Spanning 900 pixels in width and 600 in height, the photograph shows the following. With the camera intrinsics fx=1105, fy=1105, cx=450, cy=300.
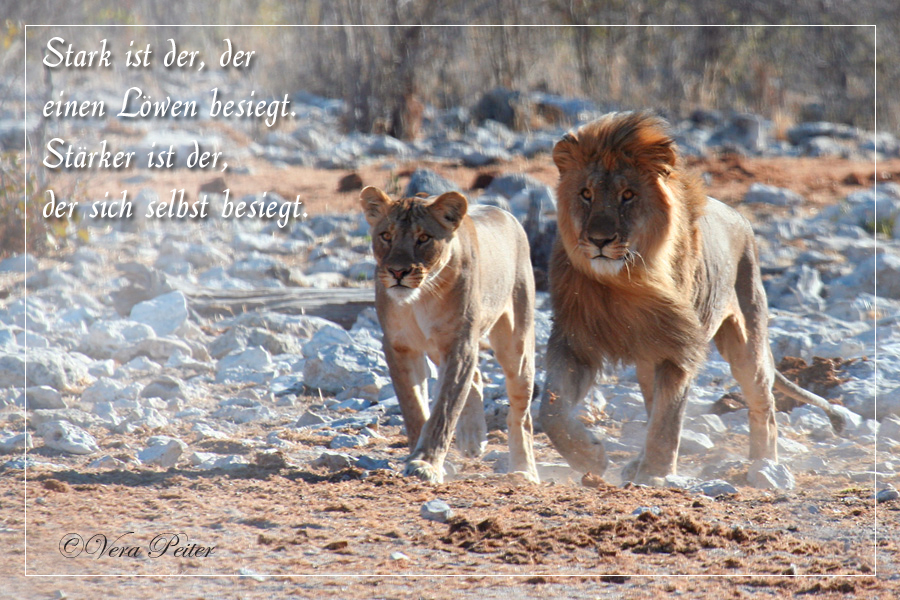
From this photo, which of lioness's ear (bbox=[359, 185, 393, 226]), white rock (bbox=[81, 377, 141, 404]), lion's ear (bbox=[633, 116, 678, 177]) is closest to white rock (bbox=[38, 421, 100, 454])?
white rock (bbox=[81, 377, 141, 404])

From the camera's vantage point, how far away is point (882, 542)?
398cm

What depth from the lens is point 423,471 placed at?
178 inches

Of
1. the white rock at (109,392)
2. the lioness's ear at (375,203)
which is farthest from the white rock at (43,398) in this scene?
the lioness's ear at (375,203)

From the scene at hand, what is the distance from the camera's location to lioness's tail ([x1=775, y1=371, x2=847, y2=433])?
19.2 ft

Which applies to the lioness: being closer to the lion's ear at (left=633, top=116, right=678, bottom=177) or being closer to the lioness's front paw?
the lioness's front paw

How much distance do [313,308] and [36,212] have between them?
2.94 m

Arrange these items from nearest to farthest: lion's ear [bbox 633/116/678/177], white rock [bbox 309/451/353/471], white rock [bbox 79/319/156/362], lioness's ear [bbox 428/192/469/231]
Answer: lion's ear [bbox 633/116/678/177]
lioness's ear [bbox 428/192/469/231]
white rock [bbox 309/451/353/471]
white rock [bbox 79/319/156/362]

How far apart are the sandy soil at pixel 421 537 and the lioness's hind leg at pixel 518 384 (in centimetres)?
18

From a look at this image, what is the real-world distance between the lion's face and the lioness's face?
0.50 meters

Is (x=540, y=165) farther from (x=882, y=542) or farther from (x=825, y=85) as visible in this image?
(x=882, y=542)

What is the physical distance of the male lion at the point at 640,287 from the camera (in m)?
4.48

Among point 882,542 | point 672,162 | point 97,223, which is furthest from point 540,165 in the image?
point 882,542

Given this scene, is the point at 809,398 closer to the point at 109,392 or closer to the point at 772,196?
the point at 109,392

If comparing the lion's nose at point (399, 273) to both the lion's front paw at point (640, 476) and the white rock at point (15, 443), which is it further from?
the white rock at point (15, 443)
